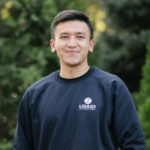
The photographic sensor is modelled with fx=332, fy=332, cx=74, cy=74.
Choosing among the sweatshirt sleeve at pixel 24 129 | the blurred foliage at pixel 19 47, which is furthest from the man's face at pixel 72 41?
the blurred foliage at pixel 19 47

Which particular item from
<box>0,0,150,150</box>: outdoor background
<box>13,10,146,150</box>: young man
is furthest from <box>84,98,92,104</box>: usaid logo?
<box>0,0,150,150</box>: outdoor background

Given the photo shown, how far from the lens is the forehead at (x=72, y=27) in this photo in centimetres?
249

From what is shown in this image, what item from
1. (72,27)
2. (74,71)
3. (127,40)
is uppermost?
(72,27)

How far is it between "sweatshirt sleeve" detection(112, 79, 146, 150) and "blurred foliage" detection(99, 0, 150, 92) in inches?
309

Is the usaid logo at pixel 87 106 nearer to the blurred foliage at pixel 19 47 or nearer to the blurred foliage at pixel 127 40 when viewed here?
the blurred foliage at pixel 19 47

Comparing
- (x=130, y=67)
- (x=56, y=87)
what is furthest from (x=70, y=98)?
(x=130, y=67)

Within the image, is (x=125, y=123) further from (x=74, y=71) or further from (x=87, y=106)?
(x=74, y=71)

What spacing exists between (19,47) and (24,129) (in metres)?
4.62

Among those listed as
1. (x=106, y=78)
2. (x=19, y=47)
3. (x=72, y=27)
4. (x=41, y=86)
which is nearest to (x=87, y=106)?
(x=106, y=78)

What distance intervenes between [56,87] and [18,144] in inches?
21.5

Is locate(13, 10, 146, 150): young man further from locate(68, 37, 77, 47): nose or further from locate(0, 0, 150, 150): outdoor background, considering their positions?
locate(0, 0, 150, 150): outdoor background

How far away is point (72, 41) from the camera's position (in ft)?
8.13

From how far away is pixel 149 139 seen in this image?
4.64 metres

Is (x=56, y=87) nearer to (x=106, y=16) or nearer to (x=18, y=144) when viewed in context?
(x=18, y=144)
